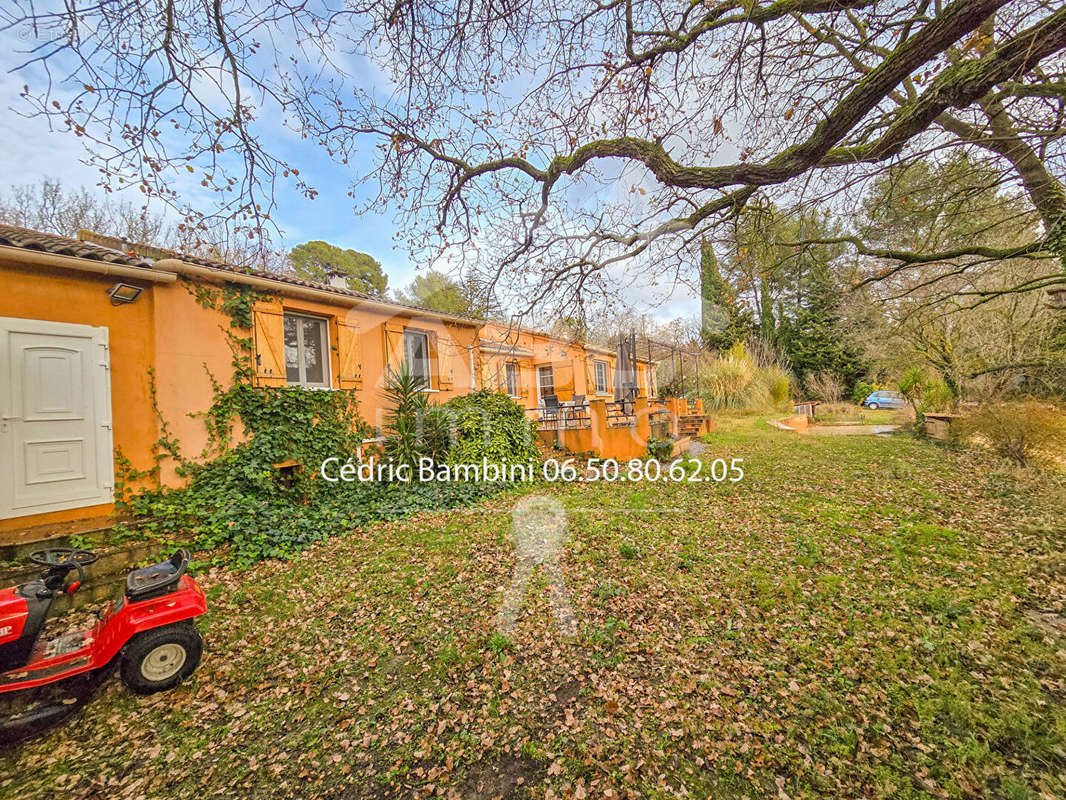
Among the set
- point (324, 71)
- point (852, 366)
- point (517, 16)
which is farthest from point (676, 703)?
point (852, 366)

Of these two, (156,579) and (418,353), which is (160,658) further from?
(418,353)

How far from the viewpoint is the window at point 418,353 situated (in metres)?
9.25

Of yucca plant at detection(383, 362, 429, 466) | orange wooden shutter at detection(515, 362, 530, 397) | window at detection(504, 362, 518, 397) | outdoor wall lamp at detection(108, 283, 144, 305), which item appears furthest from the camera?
orange wooden shutter at detection(515, 362, 530, 397)

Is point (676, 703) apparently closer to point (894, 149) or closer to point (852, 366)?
point (894, 149)

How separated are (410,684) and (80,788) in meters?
1.78

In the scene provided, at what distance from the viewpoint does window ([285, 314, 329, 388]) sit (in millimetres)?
7320

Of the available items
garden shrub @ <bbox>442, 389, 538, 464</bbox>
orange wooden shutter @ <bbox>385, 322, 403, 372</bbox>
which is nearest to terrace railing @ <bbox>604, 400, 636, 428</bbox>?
garden shrub @ <bbox>442, 389, 538, 464</bbox>

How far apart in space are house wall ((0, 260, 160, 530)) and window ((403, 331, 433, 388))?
4.46m

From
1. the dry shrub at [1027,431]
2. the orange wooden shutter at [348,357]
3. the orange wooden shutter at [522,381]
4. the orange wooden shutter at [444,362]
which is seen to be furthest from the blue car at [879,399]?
the orange wooden shutter at [348,357]

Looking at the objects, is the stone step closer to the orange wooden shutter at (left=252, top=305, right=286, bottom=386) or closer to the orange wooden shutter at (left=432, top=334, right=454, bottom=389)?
the orange wooden shutter at (left=252, top=305, right=286, bottom=386)

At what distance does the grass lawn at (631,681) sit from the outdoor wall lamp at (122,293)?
4152mm

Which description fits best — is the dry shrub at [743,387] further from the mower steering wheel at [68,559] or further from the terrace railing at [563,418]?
the mower steering wheel at [68,559]

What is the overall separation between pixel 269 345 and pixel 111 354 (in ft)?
6.19

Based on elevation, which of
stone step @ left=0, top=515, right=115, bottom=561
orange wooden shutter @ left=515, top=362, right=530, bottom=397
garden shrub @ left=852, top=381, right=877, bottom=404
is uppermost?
orange wooden shutter @ left=515, top=362, right=530, bottom=397
